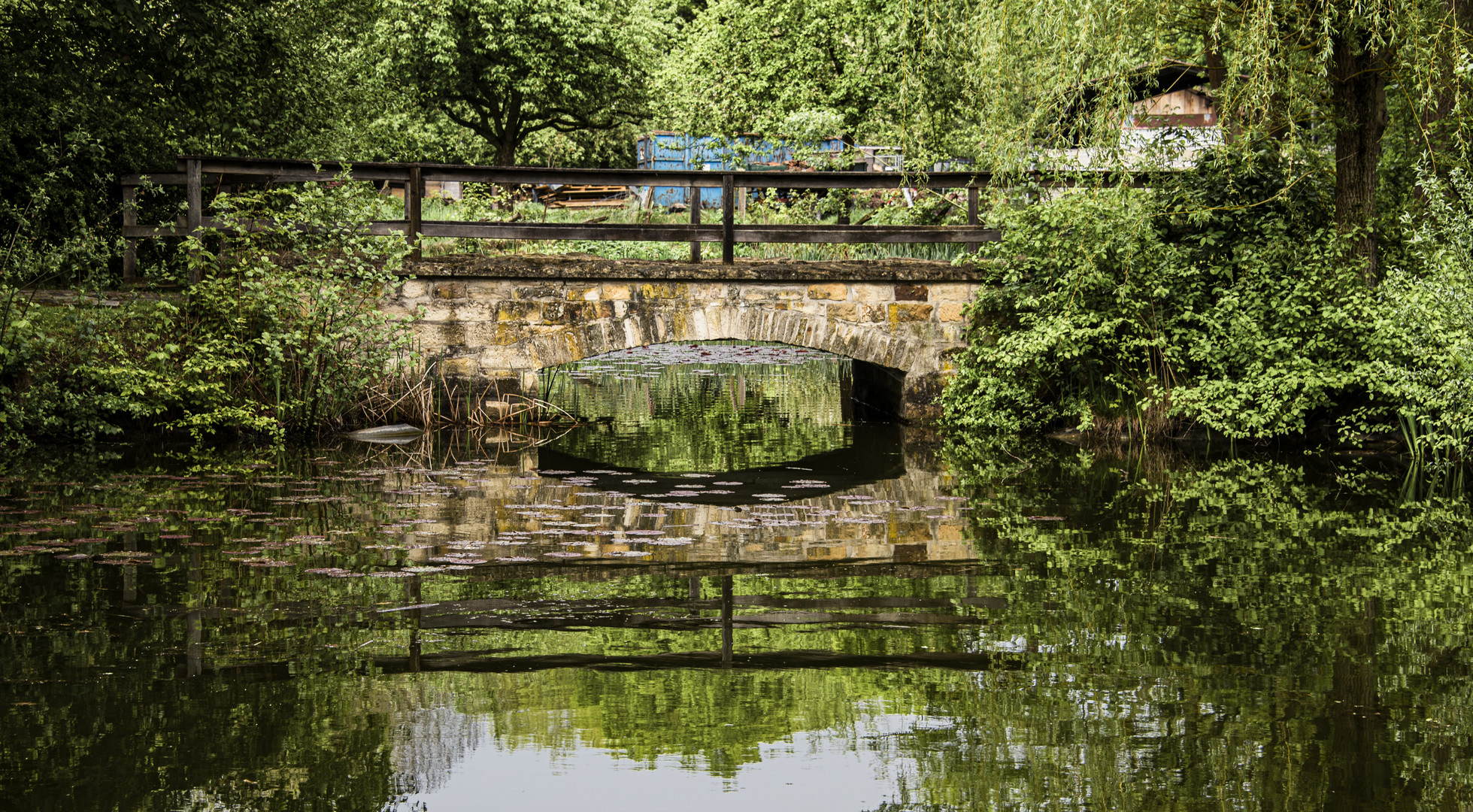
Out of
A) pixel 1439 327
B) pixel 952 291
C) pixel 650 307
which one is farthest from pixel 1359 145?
pixel 650 307

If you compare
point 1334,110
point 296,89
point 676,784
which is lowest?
point 676,784

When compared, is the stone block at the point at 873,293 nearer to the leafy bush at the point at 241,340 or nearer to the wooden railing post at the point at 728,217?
the wooden railing post at the point at 728,217

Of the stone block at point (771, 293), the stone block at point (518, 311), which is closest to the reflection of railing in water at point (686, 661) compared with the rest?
the stone block at point (518, 311)

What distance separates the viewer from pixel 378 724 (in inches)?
138

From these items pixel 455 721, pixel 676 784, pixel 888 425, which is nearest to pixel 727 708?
pixel 676 784

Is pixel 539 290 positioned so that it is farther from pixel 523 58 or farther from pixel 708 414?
pixel 523 58

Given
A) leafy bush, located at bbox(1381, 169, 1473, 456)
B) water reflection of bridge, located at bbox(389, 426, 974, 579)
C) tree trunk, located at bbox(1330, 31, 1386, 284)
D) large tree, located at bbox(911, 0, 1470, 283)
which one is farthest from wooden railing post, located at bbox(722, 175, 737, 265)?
leafy bush, located at bbox(1381, 169, 1473, 456)

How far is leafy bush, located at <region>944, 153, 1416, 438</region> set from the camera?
10.6 meters

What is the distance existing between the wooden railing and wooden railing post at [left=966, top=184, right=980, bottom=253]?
0.01 meters

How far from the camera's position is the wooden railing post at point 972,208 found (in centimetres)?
1238

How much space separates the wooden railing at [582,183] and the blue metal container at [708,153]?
686 centimetres

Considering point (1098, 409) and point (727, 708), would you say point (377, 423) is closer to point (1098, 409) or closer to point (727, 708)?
point (1098, 409)

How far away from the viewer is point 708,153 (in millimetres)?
28359

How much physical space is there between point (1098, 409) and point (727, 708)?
870 centimetres
